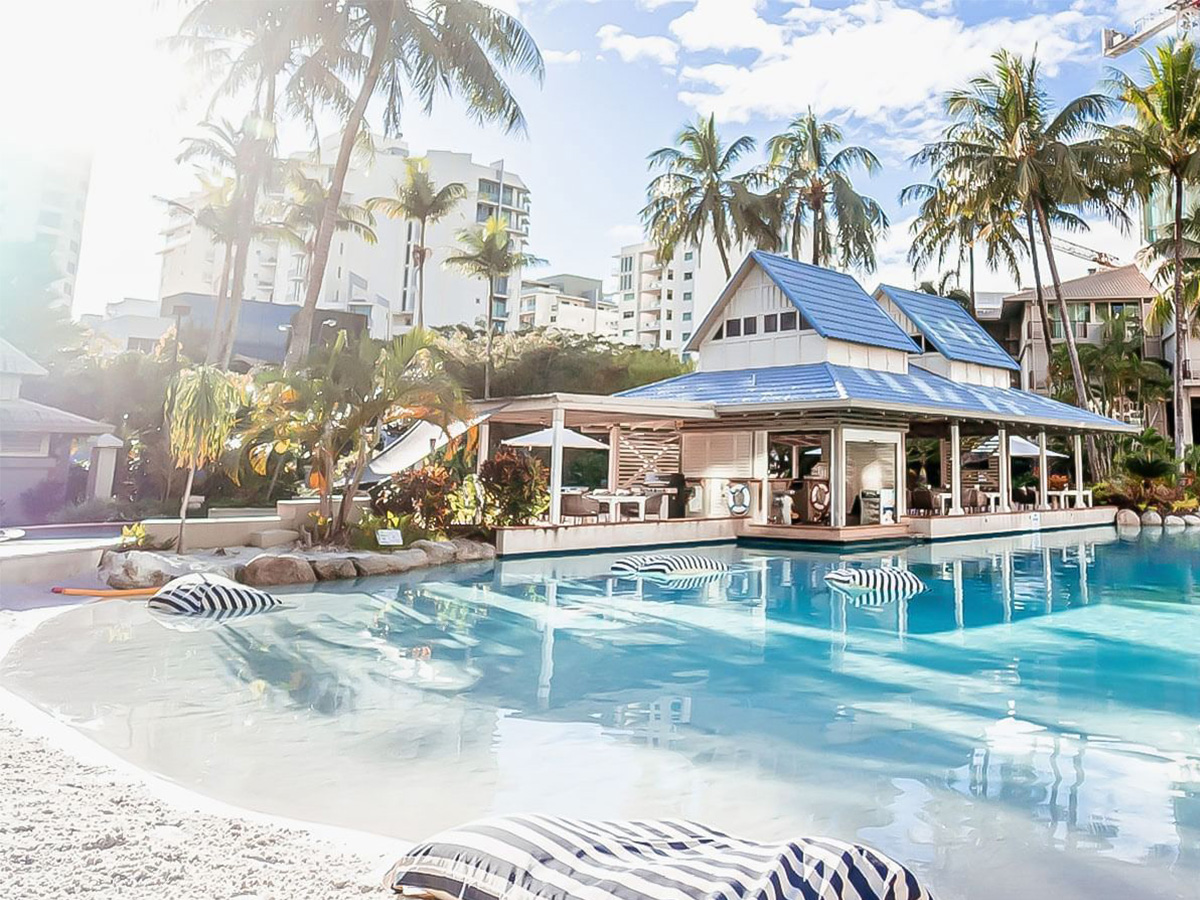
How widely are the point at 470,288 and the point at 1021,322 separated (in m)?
38.1

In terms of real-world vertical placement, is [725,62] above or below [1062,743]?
above

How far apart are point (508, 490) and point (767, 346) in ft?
26.8

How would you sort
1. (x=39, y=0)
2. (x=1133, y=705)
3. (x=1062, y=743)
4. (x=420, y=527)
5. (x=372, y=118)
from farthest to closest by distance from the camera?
(x=372, y=118) < (x=420, y=527) < (x=39, y=0) < (x=1133, y=705) < (x=1062, y=743)

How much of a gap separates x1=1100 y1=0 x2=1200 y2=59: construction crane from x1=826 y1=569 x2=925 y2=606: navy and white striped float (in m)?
65.3

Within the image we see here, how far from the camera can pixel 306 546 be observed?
1227 centimetres

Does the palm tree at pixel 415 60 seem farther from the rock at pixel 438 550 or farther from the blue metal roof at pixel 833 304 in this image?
the blue metal roof at pixel 833 304

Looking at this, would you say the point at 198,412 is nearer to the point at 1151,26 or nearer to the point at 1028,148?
the point at 1028,148

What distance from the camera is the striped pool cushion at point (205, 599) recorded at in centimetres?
861

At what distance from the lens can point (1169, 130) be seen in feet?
79.7

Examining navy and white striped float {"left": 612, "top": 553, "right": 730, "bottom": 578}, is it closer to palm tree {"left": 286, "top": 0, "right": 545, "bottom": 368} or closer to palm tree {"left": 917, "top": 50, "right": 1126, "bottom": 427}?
palm tree {"left": 286, "top": 0, "right": 545, "bottom": 368}

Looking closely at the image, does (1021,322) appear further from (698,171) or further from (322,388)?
(322,388)

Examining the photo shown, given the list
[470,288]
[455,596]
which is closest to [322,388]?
[455,596]

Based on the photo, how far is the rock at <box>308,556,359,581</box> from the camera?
11.2m

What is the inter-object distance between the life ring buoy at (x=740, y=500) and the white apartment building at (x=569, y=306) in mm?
50396
